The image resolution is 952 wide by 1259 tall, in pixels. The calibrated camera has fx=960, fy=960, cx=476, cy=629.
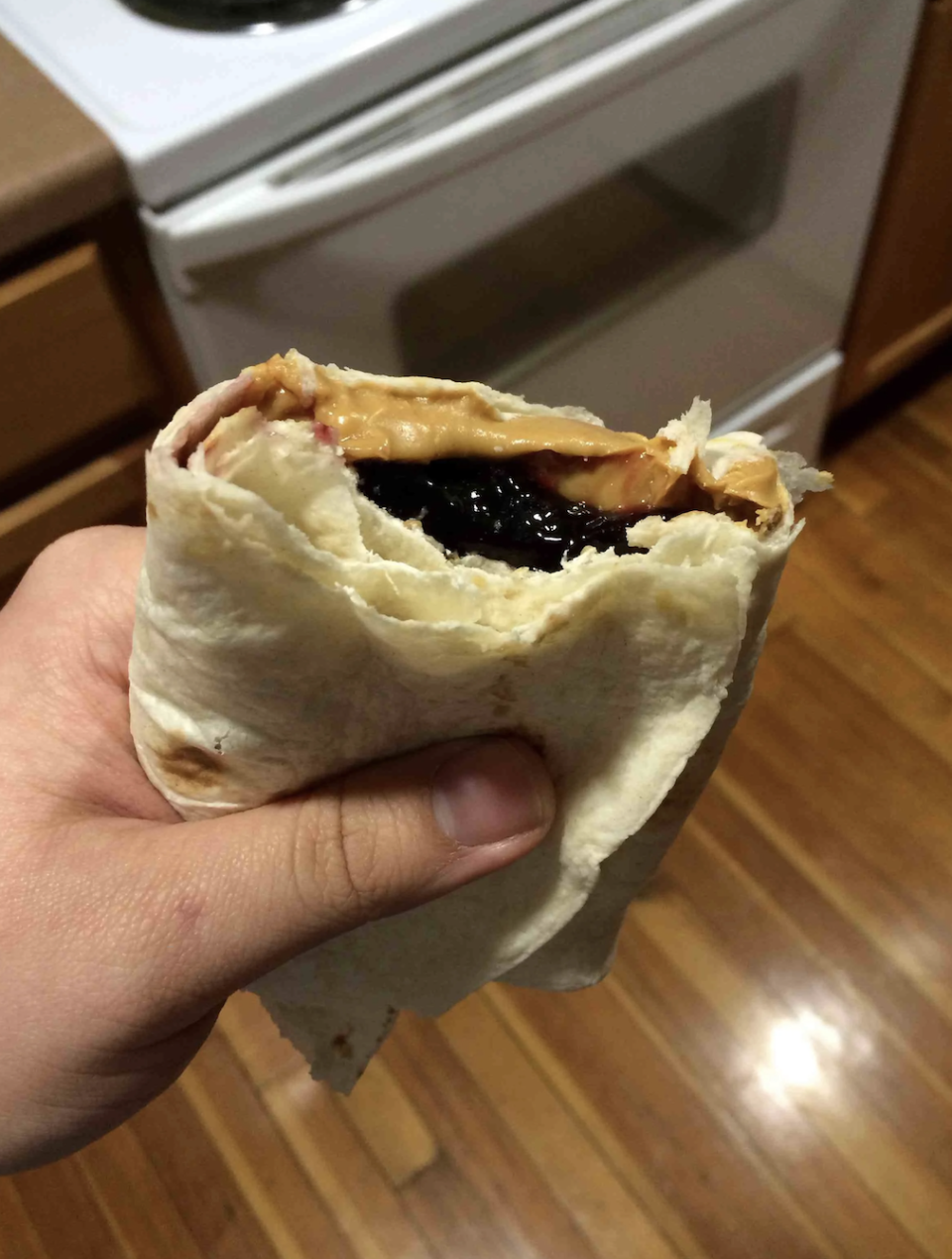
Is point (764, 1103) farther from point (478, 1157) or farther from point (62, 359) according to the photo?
point (62, 359)

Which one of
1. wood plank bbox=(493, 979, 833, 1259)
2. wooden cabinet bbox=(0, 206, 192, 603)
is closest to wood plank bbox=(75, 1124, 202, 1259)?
wood plank bbox=(493, 979, 833, 1259)

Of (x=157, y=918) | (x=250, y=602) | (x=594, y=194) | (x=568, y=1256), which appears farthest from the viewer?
(x=568, y=1256)

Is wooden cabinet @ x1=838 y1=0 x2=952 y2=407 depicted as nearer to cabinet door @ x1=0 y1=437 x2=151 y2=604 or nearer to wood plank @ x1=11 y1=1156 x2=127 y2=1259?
cabinet door @ x1=0 y1=437 x2=151 y2=604

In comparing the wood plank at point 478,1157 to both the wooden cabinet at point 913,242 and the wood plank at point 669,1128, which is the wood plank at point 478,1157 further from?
the wooden cabinet at point 913,242

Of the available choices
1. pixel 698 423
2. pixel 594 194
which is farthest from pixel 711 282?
pixel 698 423

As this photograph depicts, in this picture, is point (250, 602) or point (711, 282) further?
point (711, 282)

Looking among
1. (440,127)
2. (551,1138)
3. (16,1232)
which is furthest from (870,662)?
(16,1232)

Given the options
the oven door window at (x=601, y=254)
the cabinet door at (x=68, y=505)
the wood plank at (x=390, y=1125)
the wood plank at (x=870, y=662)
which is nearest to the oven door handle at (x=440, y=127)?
the oven door window at (x=601, y=254)

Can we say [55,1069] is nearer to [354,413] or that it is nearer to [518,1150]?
[354,413]
